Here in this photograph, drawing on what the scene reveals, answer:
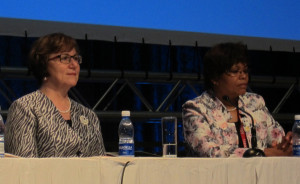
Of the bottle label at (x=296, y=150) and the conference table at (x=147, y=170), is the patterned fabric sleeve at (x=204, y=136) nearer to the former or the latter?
the bottle label at (x=296, y=150)

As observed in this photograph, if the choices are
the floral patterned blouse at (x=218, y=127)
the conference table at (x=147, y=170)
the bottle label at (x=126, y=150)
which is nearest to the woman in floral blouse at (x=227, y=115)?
the floral patterned blouse at (x=218, y=127)

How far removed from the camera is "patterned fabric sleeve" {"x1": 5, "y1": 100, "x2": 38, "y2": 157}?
94.4 inches

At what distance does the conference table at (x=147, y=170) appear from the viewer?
1638 mm

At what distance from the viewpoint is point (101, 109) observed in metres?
4.25

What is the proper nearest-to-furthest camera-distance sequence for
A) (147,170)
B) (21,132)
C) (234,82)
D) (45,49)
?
(147,170)
(21,132)
(45,49)
(234,82)

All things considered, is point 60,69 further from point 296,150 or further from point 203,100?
point 296,150

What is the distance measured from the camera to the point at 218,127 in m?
2.79

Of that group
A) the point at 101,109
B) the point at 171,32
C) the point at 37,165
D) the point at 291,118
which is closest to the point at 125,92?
the point at 101,109

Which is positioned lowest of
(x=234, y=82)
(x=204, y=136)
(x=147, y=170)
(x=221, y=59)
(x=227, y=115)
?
(x=147, y=170)

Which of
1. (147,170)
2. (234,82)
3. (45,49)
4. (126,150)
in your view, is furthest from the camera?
(234,82)

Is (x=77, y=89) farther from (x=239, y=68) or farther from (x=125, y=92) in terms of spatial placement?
(x=239, y=68)

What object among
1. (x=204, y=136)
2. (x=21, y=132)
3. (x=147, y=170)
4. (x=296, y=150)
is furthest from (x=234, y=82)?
(x=147, y=170)

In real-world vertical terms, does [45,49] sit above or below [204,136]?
above

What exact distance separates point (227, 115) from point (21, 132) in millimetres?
1025
